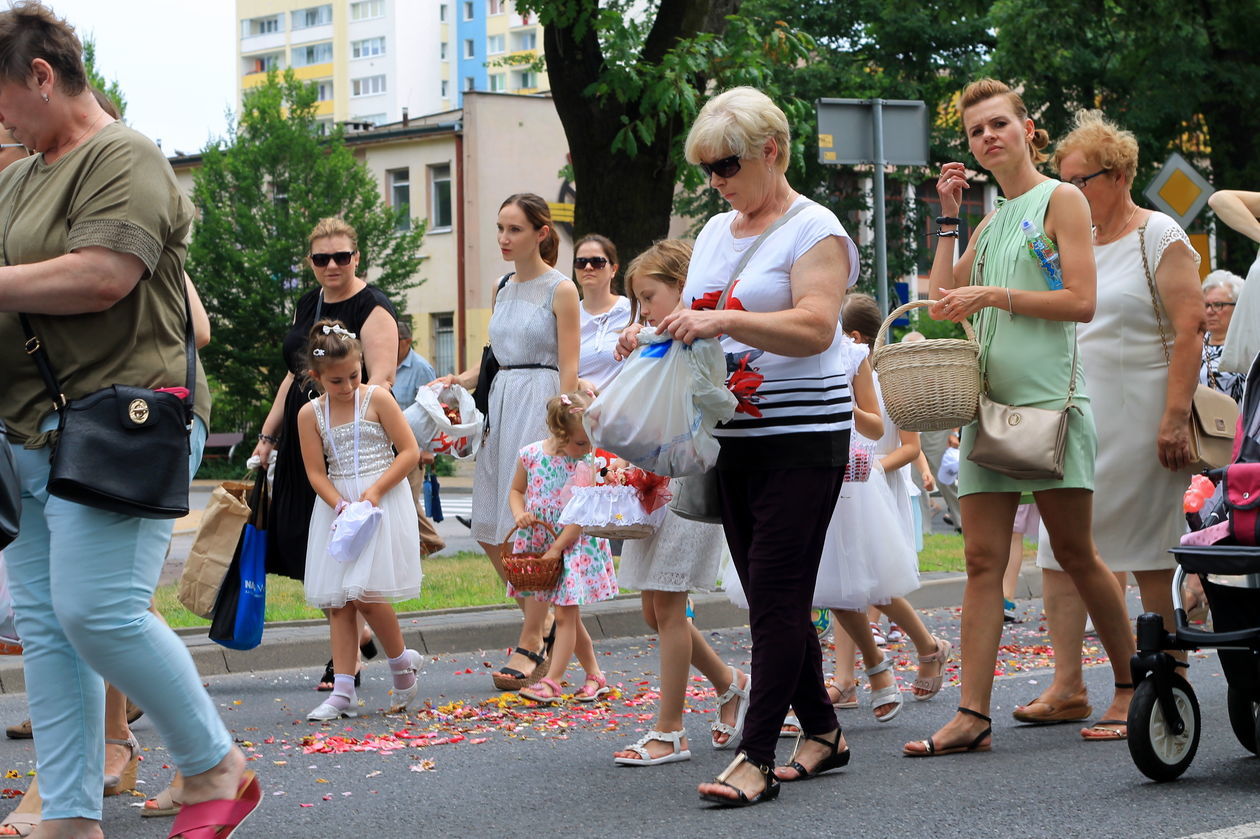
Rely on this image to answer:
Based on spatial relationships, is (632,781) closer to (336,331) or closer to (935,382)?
(935,382)

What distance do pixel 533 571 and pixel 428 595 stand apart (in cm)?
400

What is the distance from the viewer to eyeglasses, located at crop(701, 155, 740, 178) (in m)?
5.13

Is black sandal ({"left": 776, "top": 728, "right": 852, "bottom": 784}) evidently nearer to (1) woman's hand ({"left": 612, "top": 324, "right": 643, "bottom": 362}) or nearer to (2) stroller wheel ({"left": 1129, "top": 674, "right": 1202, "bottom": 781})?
(2) stroller wheel ({"left": 1129, "top": 674, "right": 1202, "bottom": 781})

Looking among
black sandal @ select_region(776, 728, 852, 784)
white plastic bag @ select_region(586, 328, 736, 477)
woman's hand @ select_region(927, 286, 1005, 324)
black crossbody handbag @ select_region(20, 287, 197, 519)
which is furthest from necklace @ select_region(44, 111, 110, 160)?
black sandal @ select_region(776, 728, 852, 784)

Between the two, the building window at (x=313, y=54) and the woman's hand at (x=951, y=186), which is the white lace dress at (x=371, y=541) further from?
the building window at (x=313, y=54)

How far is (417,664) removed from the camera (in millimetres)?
7402

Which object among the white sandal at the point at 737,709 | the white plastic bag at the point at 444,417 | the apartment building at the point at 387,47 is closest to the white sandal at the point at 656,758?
the white sandal at the point at 737,709

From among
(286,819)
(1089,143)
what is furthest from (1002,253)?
(286,819)

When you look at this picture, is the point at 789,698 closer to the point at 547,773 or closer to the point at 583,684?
the point at 547,773

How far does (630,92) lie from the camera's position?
46.1 ft

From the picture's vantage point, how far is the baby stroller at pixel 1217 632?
200 inches

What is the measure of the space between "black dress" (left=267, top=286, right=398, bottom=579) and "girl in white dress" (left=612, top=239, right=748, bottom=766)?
73.0 inches

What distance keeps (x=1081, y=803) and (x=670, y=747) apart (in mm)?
1442

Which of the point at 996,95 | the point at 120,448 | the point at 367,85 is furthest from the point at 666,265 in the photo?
the point at 367,85
